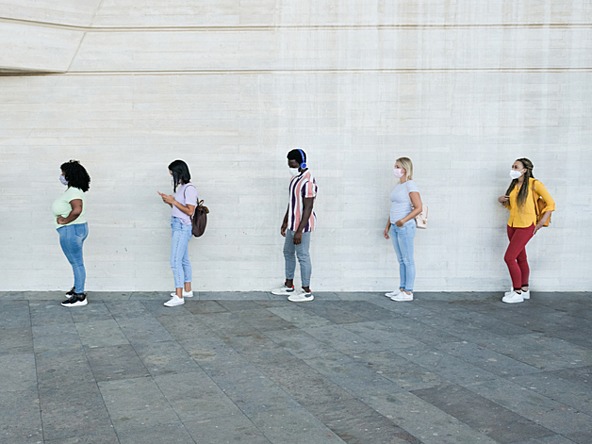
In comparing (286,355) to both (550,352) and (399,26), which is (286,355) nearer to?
(550,352)

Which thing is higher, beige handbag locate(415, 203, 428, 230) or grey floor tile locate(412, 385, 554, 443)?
beige handbag locate(415, 203, 428, 230)

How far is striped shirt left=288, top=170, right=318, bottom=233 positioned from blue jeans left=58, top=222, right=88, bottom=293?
2.49 m

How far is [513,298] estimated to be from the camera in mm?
8211

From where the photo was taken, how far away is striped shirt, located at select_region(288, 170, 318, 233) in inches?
307

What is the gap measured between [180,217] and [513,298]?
13.9 feet

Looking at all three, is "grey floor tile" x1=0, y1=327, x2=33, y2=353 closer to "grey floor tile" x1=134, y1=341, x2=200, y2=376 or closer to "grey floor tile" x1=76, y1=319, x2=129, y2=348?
"grey floor tile" x1=76, y1=319, x2=129, y2=348

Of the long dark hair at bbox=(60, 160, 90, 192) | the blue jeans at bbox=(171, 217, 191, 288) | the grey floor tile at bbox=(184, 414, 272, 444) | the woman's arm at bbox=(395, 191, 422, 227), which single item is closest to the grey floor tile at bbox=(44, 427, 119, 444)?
the grey floor tile at bbox=(184, 414, 272, 444)

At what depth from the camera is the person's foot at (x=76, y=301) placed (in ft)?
25.6

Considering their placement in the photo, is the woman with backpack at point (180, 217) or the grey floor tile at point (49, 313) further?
the woman with backpack at point (180, 217)

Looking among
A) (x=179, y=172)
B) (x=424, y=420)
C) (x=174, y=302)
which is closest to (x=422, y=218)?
(x=179, y=172)

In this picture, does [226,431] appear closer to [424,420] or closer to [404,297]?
[424,420]

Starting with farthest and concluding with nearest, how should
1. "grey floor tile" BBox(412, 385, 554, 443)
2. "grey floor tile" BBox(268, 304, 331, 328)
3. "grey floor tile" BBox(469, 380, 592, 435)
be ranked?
"grey floor tile" BBox(268, 304, 331, 328) < "grey floor tile" BBox(469, 380, 592, 435) < "grey floor tile" BBox(412, 385, 554, 443)

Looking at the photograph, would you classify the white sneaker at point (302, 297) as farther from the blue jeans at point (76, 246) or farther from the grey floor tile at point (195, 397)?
the grey floor tile at point (195, 397)

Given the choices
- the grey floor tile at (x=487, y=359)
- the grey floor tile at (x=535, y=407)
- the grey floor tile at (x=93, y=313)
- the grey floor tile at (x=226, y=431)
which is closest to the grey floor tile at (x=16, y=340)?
the grey floor tile at (x=93, y=313)
